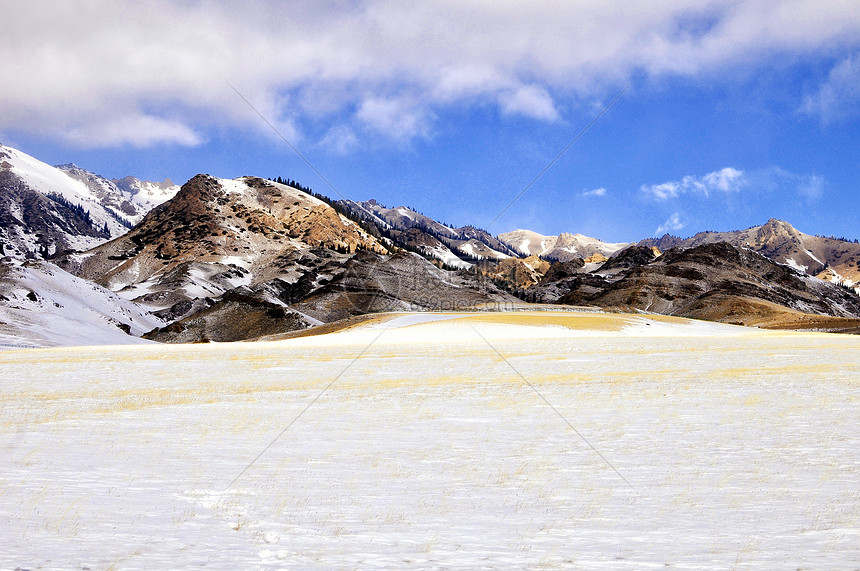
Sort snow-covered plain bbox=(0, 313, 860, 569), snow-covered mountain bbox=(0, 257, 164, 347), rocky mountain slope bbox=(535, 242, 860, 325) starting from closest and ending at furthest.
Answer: snow-covered plain bbox=(0, 313, 860, 569) < snow-covered mountain bbox=(0, 257, 164, 347) < rocky mountain slope bbox=(535, 242, 860, 325)

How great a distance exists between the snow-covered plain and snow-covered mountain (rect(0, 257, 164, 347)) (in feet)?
136

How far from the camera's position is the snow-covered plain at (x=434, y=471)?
769cm

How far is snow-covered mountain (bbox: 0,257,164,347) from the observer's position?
5828cm

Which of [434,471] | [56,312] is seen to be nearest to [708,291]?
[56,312]

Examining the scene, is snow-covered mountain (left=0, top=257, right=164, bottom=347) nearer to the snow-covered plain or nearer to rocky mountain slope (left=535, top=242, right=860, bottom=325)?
the snow-covered plain

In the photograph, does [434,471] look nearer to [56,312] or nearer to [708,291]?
[56,312]

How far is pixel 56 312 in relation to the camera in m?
70.1

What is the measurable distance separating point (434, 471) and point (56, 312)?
248 ft

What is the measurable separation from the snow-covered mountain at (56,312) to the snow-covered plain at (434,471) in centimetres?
4134

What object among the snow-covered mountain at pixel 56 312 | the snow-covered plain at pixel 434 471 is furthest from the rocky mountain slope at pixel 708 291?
the snow-covered plain at pixel 434 471

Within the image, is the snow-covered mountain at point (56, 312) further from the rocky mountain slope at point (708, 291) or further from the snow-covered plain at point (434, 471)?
the rocky mountain slope at point (708, 291)

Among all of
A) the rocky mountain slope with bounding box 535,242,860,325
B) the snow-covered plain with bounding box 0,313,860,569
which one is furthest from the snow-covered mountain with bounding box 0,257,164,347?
the rocky mountain slope with bounding box 535,242,860,325

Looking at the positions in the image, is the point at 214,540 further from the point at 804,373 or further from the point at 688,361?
the point at 688,361

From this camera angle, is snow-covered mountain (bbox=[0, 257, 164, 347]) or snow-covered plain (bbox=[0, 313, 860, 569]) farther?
→ snow-covered mountain (bbox=[0, 257, 164, 347])
